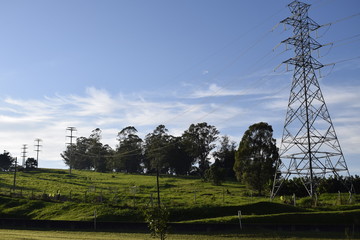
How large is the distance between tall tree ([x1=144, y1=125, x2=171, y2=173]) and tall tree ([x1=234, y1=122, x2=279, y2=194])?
40.3 m

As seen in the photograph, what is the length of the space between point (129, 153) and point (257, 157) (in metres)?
68.2

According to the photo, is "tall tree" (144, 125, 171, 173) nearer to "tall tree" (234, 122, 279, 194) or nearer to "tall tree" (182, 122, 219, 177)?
"tall tree" (182, 122, 219, 177)

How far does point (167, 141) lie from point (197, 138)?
1657cm

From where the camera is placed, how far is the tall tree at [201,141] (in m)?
111

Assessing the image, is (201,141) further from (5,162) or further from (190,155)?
(5,162)

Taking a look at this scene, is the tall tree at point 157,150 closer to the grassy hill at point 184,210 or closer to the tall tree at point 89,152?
the tall tree at point 89,152

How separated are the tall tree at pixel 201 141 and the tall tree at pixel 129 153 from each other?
27.4 metres

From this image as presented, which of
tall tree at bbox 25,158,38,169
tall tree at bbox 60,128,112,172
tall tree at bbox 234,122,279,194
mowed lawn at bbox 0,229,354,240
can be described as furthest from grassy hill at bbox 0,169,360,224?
tall tree at bbox 60,128,112,172

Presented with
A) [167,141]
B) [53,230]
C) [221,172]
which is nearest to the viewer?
[53,230]

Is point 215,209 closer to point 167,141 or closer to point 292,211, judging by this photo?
point 292,211

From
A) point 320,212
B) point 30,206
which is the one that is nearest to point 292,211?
point 320,212

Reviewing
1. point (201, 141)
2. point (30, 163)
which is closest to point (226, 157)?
point (201, 141)

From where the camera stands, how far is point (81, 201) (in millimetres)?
53312

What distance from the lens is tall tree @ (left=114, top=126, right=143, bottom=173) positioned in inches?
5123
